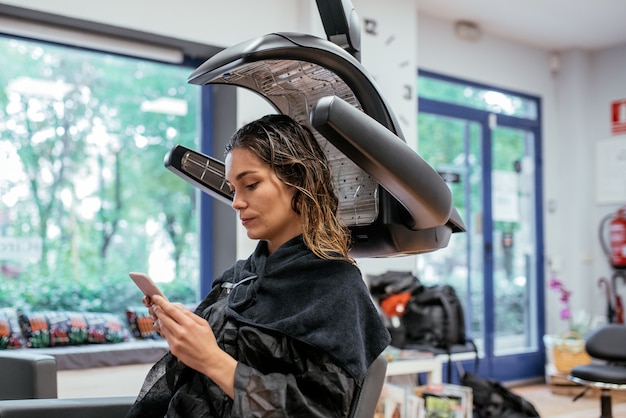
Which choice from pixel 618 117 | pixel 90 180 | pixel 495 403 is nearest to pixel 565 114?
pixel 618 117

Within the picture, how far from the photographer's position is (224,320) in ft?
4.31

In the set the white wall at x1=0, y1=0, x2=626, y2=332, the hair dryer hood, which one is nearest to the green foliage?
the hair dryer hood

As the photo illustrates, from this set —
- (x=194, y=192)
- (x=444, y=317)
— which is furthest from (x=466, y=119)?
(x=194, y=192)

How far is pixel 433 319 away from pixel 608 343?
957 mm

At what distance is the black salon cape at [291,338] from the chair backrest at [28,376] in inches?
25.3

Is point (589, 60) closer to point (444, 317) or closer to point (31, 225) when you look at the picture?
point (444, 317)

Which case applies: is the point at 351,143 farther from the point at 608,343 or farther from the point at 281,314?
the point at 608,343

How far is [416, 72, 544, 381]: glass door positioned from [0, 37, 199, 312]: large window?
1.96 m

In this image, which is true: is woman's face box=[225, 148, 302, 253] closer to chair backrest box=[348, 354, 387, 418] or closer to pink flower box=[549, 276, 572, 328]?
chair backrest box=[348, 354, 387, 418]

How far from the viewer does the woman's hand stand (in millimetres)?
1140

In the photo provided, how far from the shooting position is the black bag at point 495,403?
12.3 feet

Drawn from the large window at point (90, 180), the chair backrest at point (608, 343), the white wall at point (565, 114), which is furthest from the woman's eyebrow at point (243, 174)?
the white wall at point (565, 114)

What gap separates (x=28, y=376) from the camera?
1.86m

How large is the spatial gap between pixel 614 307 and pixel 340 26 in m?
4.81
